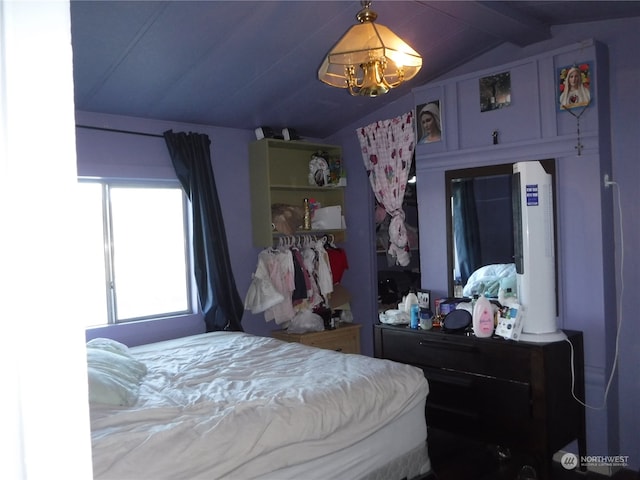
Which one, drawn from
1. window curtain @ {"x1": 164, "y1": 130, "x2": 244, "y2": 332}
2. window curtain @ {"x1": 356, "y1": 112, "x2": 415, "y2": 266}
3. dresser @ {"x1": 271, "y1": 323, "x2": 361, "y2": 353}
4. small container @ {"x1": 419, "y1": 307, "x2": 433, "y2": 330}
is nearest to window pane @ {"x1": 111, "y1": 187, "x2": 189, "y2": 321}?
window curtain @ {"x1": 164, "y1": 130, "x2": 244, "y2": 332}

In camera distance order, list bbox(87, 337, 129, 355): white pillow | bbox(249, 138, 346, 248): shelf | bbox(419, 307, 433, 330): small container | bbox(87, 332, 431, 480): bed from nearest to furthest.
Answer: bbox(87, 332, 431, 480): bed, bbox(87, 337, 129, 355): white pillow, bbox(419, 307, 433, 330): small container, bbox(249, 138, 346, 248): shelf

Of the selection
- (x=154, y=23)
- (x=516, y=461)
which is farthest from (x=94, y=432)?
(x=516, y=461)

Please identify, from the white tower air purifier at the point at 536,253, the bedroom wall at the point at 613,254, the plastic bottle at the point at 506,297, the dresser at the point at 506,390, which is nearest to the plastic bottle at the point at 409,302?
the dresser at the point at 506,390

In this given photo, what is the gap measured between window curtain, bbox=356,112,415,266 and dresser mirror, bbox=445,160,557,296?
593mm

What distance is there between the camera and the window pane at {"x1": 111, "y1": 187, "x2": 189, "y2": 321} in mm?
3869

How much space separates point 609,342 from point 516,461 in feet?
3.00

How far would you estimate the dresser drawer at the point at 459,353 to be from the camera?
279cm

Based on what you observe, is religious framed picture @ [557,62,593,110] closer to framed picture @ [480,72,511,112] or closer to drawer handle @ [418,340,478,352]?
framed picture @ [480,72,511,112]

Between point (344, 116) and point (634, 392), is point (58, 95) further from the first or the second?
point (344, 116)

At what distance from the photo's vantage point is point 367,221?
4.67m

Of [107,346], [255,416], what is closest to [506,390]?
[255,416]

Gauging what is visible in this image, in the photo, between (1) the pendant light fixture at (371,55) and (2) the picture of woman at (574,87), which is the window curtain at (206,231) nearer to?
(1) the pendant light fixture at (371,55)

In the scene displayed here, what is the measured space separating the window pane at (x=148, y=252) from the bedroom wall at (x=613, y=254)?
2823mm

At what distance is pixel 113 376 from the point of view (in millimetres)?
2328
